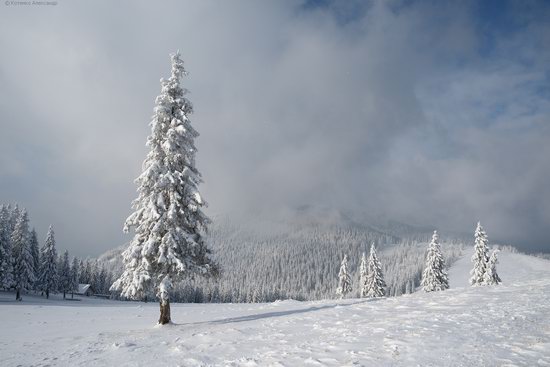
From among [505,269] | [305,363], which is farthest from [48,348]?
[505,269]

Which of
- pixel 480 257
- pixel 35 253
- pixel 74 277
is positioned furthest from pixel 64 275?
pixel 480 257

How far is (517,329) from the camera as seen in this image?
12.7 m

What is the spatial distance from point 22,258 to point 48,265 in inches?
534

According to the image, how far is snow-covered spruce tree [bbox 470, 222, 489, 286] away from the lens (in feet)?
189

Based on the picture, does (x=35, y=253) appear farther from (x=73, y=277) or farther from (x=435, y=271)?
(x=435, y=271)

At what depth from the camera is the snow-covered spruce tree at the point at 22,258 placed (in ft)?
215

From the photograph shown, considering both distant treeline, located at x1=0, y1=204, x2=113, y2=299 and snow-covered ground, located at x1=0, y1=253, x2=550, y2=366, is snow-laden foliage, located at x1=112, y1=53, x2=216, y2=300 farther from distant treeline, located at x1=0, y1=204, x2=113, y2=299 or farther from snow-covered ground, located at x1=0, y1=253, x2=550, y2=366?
distant treeline, located at x1=0, y1=204, x2=113, y2=299

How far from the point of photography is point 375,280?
6900 cm

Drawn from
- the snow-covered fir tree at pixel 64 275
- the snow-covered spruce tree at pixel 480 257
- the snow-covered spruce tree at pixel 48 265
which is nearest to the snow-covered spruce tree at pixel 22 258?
the snow-covered spruce tree at pixel 48 265

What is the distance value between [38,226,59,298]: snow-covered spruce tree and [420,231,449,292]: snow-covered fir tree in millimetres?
83064

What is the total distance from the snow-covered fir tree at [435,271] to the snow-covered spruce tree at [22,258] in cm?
7811

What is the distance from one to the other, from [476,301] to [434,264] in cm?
4636

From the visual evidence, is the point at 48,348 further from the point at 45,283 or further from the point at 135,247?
the point at 45,283

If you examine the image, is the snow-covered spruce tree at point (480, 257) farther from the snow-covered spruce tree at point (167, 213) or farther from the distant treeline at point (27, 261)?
the distant treeline at point (27, 261)
